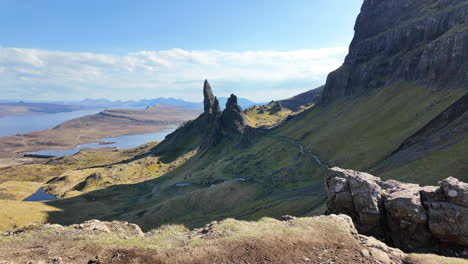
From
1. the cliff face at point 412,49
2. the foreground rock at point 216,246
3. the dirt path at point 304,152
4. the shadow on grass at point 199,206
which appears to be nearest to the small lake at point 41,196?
the shadow on grass at point 199,206

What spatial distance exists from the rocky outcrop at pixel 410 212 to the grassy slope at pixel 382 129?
77.0ft

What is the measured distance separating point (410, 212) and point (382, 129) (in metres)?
84.6

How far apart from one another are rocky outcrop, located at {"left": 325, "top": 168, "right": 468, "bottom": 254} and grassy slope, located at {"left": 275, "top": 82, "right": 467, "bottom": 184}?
23462mm

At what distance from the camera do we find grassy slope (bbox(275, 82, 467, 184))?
51875 millimetres

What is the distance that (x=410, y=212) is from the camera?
26766 millimetres

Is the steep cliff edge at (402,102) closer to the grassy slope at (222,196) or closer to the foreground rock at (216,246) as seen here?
the grassy slope at (222,196)

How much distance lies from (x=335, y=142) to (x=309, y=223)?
327 feet

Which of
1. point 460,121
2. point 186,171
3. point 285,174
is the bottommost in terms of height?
point 186,171

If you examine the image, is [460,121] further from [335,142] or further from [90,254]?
[90,254]

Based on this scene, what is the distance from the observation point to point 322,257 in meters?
21.0

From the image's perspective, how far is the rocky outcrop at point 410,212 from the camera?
81.9ft

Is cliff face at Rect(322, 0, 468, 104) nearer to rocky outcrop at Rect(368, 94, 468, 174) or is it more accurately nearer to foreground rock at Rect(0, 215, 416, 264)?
rocky outcrop at Rect(368, 94, 468, 174)

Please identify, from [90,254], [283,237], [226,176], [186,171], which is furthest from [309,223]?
[186,171]

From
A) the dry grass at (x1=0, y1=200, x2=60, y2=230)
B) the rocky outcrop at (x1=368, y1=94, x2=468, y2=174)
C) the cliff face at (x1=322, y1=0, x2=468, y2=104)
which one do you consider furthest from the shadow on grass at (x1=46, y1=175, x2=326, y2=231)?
the cliff face at (x1=322, y1=0, x2=468, y2=104)
